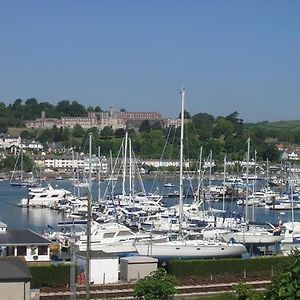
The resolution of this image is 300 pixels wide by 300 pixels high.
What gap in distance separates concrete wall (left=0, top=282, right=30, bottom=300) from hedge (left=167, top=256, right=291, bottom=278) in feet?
18.2

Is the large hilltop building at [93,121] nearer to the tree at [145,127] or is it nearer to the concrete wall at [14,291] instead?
the tree at [145,127]

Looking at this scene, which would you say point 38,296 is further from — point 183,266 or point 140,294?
point 183,266

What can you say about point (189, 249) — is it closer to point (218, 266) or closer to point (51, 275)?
point (218, 266)

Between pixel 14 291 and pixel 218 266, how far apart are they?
6955mm

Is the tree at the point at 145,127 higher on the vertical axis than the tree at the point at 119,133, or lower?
higher

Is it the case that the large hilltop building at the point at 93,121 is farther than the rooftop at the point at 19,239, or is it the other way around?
the large hilltop building at the point at 93,121

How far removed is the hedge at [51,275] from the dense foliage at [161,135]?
209 ft

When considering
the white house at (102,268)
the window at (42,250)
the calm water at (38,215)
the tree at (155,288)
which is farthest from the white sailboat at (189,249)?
the calm water at (38,215)

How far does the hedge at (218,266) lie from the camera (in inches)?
762

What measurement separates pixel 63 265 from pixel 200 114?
400 ft

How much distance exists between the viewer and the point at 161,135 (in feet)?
384

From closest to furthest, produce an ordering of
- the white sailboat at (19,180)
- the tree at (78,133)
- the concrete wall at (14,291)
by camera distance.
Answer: the concrete wall at (14,291) → the white sailboat at (19,180) → the tree at (78,133)

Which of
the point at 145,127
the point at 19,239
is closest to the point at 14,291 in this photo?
the point at 19,239

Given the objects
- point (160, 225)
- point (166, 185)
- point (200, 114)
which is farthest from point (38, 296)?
point (200, 114)
